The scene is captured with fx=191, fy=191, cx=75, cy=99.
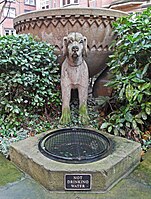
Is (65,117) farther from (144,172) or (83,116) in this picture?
(144,172)

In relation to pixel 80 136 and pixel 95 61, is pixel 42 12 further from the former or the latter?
pixel 80 136

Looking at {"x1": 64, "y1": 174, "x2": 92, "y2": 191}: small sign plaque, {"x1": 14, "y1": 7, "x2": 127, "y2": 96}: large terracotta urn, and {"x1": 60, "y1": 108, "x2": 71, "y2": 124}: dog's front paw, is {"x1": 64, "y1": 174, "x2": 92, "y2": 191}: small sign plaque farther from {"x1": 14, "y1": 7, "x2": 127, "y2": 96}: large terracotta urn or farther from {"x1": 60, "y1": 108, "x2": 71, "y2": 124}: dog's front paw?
{"x1": 14, "y1": 7, "x2": 127, "y2": 96}: large terracotta urn

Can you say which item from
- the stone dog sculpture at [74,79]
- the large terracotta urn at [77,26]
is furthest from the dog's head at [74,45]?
the large terracotta urn at [77,26]

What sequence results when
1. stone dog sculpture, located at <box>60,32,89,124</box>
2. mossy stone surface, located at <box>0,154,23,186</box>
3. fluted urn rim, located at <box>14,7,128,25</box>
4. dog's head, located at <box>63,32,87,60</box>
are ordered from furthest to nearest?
fluted urn rim, located at <box>14,7,128,25</box>
stone dog sculpture, located at <box>60,32,89,124</box>
dog's head, located at <box>63,32,87,60</box>
mossy stone surface, located at <box>0,154,23,186</box>

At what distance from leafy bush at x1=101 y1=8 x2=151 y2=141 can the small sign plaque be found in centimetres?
77

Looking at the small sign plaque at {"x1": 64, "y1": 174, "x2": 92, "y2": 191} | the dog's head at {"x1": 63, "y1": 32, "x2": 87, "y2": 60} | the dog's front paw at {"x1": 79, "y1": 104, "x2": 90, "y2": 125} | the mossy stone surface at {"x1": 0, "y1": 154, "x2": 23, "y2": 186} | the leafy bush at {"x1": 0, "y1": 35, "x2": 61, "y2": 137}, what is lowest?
the mossy stone surface at {"x1": 0, "y1": 154, "x2": 23, "y2": 186}

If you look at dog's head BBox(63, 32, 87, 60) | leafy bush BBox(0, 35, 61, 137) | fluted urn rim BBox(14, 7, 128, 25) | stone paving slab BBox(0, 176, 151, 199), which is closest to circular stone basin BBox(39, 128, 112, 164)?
stone paving slab BBox(0, 176, 151, 199)

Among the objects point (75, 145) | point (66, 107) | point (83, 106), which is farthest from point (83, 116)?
point (75, 145)

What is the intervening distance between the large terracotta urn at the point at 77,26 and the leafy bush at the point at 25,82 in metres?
0.26

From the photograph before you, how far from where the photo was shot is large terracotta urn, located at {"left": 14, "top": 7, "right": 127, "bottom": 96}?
2.48m

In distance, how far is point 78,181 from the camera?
131cm

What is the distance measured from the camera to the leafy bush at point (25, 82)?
2193mm

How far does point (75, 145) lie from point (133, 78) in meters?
0.96

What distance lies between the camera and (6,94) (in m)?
2.26
